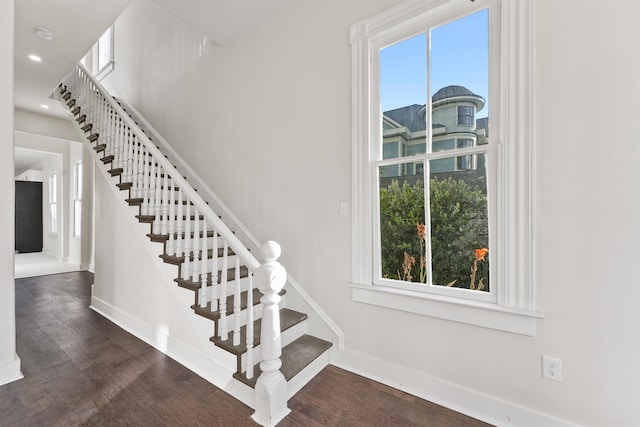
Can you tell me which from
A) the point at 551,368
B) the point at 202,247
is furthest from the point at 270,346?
the point at 551,368

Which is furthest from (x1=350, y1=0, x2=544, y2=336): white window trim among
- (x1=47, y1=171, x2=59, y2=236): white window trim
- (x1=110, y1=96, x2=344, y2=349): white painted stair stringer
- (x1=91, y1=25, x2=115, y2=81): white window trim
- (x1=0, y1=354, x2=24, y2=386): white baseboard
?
(x1=47, y1=171, x2=59, y2=236): white window trim

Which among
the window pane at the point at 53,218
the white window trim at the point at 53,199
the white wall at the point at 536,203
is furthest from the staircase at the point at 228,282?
the window pane at the point at 53,218

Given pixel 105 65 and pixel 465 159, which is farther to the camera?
pixel 105 65

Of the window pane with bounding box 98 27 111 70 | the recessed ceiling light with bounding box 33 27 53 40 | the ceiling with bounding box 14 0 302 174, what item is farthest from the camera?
the window pane with bounding box 98 27 111 70

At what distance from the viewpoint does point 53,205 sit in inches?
286

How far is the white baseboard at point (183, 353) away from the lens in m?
1.79

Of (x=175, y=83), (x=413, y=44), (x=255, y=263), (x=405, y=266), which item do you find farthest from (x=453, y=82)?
(x=175, y=83)

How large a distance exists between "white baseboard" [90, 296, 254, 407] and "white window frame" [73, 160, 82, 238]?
158 inches

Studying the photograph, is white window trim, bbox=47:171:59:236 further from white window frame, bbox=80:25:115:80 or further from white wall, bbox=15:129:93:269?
white window frame, bbox=80:25:115:80

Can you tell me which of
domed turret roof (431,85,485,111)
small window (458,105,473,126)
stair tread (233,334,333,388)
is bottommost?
stair tread (233,334,333,388)

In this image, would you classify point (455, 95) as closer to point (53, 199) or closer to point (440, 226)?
point (440, 226)

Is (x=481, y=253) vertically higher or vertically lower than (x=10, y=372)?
higher

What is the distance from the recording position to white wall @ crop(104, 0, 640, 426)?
130 centimetres

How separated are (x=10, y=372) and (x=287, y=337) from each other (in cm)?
191
